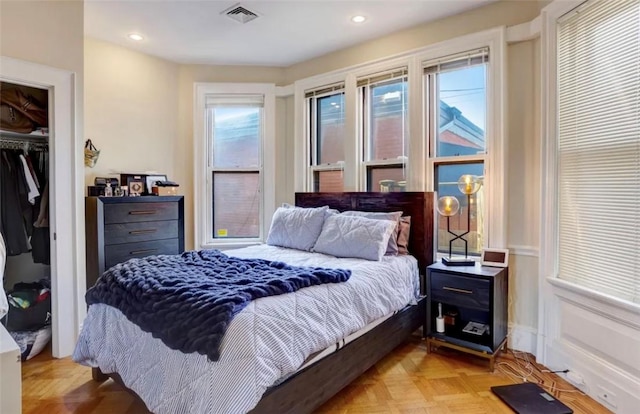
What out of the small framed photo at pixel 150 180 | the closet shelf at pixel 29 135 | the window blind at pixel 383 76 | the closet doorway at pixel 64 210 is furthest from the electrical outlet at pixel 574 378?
the closet shelf at pixel 29 135

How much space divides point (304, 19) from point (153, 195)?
84.6 inches

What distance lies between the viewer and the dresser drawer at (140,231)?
3.03 metres

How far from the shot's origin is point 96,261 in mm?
2959

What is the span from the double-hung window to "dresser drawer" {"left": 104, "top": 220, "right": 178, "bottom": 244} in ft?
6.46

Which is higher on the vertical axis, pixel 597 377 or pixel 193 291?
pixel 193 291

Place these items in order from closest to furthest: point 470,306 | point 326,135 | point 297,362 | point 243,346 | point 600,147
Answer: point 243,346, point 297,362, point 600,147, point 470,306, point 326,135

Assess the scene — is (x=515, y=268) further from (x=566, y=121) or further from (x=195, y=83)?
(x=195, y=83)

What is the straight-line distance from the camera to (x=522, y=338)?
2.68 m

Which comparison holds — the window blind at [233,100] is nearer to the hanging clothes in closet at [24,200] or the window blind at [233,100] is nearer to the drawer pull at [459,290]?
the hanging clothes in closet at [24,200]

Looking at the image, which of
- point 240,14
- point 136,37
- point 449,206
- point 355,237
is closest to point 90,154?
point 136,37

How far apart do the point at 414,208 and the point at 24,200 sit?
9.99ft

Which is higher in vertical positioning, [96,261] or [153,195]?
[153,195]

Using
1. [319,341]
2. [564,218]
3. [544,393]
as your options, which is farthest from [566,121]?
[319,341]

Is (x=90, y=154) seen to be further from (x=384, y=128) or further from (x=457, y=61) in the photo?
(x=457, y=61)
